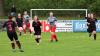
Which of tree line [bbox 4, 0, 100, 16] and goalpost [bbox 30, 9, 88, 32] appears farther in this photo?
tree line [bbox 4, 0, 100, 16]

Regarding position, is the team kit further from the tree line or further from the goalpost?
the tree line

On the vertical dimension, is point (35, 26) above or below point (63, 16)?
above

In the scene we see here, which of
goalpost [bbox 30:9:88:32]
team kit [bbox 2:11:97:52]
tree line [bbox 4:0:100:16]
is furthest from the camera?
tree line [bbox 4:0:100:16]

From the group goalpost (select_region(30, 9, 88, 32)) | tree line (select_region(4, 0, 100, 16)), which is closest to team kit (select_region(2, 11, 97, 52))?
goalpost (select_region(30, 9, 88, 32))

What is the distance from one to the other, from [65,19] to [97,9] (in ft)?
53.5

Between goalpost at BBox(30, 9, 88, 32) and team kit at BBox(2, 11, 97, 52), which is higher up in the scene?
team kit at BBox(2, 11, 97, 52)

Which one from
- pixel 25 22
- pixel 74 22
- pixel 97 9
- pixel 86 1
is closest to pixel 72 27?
pixel 74 22

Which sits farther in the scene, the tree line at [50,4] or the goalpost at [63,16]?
the tree line at [50,4]

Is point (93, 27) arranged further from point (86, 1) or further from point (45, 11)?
point (86, 1)

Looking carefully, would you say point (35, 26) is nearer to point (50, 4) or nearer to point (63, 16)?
point (63, 16)

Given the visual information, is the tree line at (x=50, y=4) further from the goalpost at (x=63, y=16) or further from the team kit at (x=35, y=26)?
the team kit at (x=35, y=26)

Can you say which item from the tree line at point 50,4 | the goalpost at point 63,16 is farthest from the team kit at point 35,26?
the tree line at point 50,4

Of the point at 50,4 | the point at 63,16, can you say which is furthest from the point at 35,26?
the point at 50,4

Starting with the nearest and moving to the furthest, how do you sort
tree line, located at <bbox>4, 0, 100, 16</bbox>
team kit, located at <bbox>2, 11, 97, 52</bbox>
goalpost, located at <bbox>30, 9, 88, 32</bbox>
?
1. team kit, located at <bbox>2, 11, 97, 52</bbox>
2. goalpost, located at <bbox>30, 9, 88, 32</bbox>
3. tree line, located at <bbox>4, 0, 100, 16</bbox>
